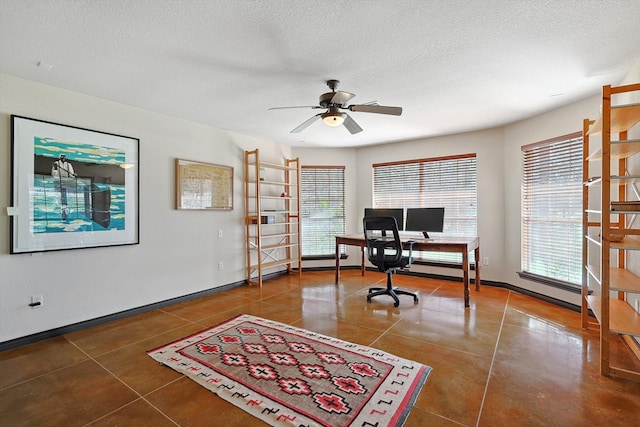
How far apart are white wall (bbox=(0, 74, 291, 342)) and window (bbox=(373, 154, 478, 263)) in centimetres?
247

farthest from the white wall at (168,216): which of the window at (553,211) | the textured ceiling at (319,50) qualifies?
the textured ceiling at (319,50)

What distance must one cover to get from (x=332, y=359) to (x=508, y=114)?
361 cm

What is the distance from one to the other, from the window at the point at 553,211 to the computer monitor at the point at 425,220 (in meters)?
1.15

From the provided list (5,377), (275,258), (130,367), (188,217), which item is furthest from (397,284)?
(5,377)

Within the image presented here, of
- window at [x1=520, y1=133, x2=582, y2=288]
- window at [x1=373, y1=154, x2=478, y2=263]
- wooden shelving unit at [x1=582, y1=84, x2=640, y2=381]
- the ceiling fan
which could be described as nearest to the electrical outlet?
the ceiling fan

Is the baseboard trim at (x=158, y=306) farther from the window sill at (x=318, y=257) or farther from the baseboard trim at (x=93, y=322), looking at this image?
the window sill at (x=318, y=257)

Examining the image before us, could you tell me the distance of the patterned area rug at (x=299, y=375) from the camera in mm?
1683

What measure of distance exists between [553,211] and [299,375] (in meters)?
3.63

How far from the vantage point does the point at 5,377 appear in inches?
81.7

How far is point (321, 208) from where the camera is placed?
223 inches

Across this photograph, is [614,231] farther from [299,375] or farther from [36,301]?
[36,301]

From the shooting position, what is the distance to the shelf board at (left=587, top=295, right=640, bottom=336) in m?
1.97

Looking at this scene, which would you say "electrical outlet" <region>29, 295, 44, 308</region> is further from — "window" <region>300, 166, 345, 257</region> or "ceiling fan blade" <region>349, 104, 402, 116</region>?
"window" <region>300, 166, 345, 257</region>

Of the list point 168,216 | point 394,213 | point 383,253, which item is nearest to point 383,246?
point 383,253
